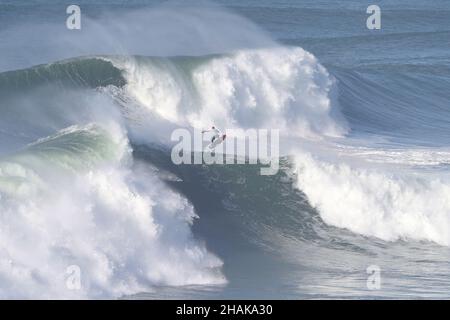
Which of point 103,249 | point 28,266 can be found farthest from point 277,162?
point 28,266

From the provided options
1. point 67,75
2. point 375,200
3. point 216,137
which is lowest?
point 375,200

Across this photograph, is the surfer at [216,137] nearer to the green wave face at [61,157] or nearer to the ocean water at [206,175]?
the ocean water at [206,175]

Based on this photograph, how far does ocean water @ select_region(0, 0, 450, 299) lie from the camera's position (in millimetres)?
14000

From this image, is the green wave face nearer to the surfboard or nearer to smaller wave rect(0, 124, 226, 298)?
smaller wave rect(0, 124, 226, 298)

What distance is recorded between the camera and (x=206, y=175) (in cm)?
1848

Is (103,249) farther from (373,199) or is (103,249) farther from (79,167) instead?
(373,199)

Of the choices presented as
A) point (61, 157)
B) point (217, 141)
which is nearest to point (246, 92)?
point (217, 141)

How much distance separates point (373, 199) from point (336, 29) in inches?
787

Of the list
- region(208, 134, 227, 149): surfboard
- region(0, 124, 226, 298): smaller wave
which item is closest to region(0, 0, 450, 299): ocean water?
region(0, 124, 226, 298): smaller wave

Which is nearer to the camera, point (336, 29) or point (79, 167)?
point (79, 167)

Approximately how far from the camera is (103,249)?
45.7 ft

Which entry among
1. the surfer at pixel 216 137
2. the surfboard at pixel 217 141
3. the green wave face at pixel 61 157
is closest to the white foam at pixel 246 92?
the surfer at pixel 216 137

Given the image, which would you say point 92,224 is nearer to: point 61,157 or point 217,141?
point 61,157
